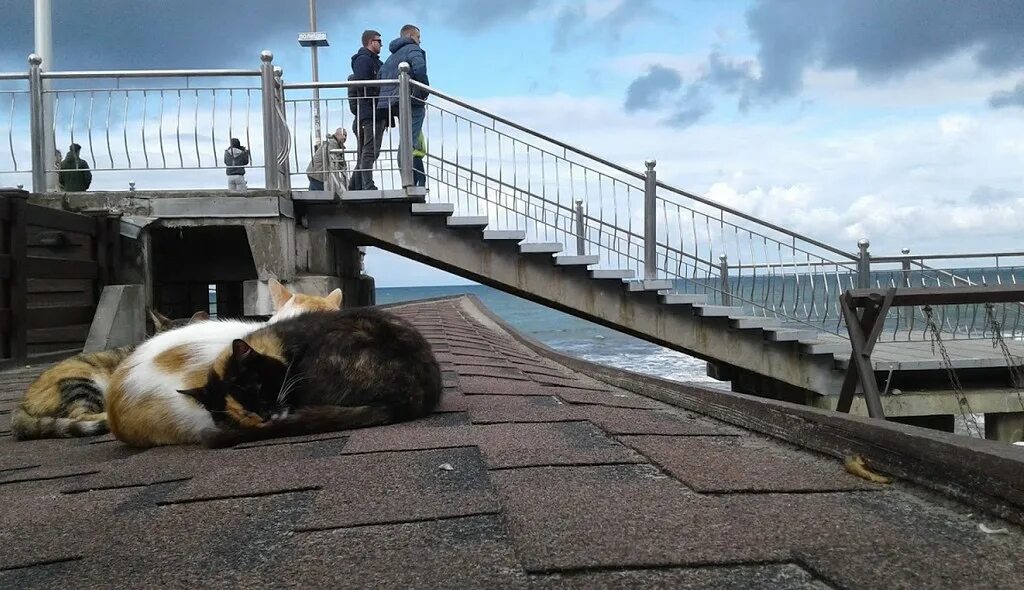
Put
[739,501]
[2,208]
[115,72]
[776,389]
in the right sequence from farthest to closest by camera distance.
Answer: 1. [776,389]
2. [115,72]
3. [2,208]
4. [739,501]

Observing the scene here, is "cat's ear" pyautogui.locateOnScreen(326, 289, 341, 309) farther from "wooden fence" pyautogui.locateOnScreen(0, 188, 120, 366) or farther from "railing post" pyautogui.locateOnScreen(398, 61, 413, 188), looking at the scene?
"railing post" pyautogui.locateOnScreen(398, 61, 413, 188)

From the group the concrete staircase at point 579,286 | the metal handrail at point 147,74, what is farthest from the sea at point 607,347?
the metal handrail at point 147,74

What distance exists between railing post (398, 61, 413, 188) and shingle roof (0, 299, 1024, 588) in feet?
19.1

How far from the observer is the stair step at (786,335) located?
8508mm

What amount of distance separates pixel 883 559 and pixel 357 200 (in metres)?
7.46

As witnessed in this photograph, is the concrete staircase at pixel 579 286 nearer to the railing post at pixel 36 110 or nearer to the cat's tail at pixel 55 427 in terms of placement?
the railing post at pixel 36 110

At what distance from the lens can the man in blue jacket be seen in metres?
7.97

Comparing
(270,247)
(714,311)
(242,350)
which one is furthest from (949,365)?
(270,247)

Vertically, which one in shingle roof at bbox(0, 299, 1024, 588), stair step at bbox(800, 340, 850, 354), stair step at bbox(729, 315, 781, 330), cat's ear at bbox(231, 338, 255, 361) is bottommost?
stair step at bbox(800, 340, 850, 354)

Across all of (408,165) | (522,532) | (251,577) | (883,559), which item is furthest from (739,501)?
(408,165)

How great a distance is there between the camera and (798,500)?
1.58m

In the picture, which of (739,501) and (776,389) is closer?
(739,501)

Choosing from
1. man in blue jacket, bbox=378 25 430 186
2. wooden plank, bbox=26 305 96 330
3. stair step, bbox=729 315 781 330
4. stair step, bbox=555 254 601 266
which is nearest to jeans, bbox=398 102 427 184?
man in blue jacket, bbox=378 25 430 186

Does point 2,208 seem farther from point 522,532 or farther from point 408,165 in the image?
point 522,532
